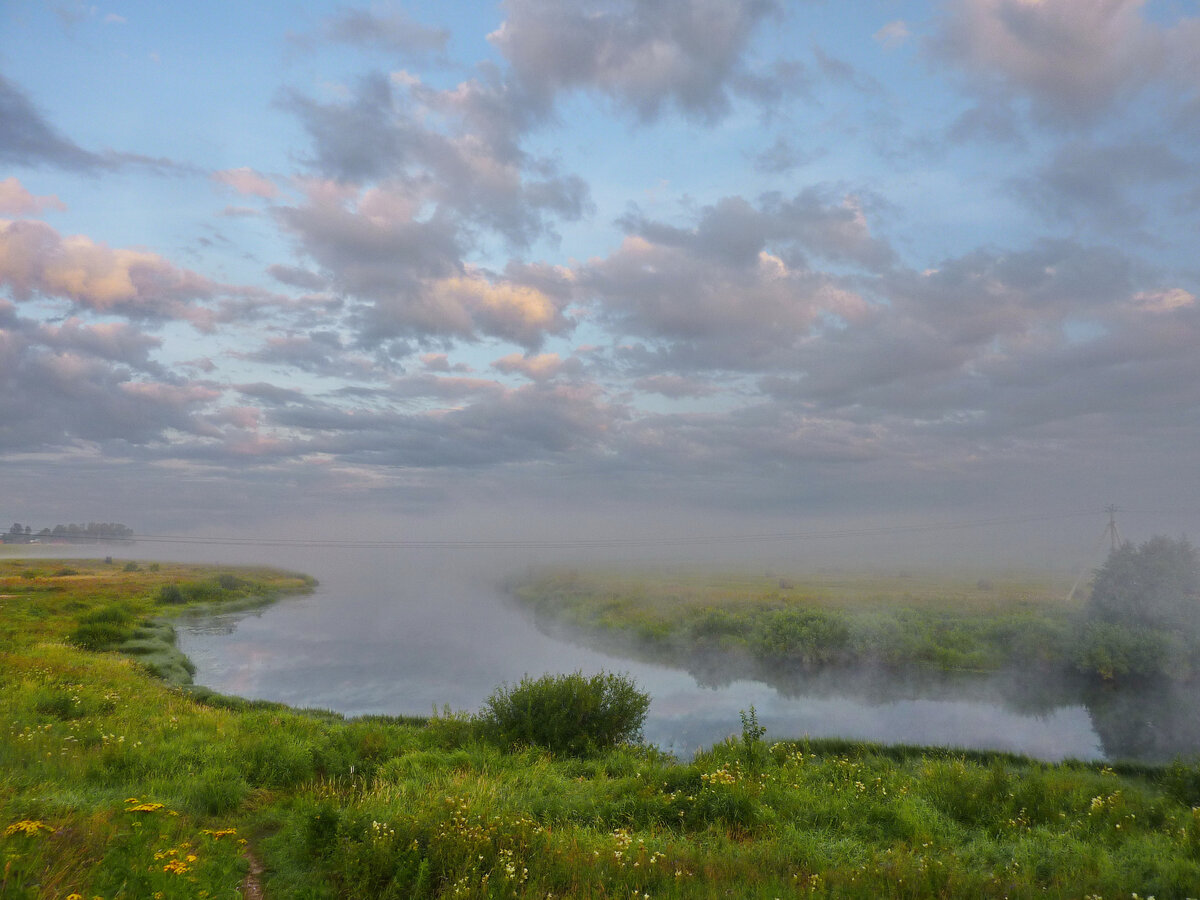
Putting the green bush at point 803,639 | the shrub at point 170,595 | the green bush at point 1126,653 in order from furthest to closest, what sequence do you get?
the shrub at point 170,595
the green bush at point 803,639
the green bush at point 1126,653

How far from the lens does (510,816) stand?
11062 millimetres

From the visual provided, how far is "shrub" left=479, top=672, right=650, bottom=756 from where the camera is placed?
21.5 metres

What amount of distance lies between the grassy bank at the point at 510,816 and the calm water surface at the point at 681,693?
748cm

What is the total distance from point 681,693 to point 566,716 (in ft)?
61.0

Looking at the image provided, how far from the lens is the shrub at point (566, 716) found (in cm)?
2155

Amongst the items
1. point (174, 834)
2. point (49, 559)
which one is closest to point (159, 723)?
point (174, 834)

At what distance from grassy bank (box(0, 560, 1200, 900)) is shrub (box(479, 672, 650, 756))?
2.91ft

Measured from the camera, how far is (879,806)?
14227mm

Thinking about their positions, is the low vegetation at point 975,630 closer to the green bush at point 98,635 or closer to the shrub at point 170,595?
the green bush at point 98,635

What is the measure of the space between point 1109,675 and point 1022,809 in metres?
32.2

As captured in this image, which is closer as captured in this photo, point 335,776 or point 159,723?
point 335,776

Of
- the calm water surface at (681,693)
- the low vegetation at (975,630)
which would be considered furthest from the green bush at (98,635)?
the low vegetation at (975,630)

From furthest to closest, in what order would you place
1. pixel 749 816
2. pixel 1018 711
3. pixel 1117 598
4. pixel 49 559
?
1. pixel 49 559
2. pixel 1117 598
3. pixel 1018 711
4. pixel 749 816

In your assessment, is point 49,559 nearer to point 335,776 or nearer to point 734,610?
point 734,610
